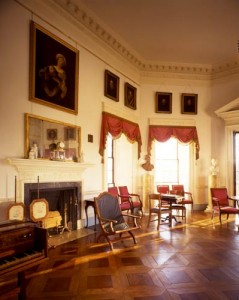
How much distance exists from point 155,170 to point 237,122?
331 cm

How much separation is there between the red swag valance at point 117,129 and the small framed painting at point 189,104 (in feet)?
6.64

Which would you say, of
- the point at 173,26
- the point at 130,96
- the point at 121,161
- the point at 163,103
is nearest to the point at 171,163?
the point at 121,161

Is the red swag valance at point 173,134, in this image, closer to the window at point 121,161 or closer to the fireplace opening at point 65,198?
the window at point 121,161

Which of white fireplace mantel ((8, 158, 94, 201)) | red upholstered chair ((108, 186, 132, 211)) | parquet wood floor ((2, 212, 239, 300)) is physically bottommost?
parquet wood floor ((2, 212, 239, 300))

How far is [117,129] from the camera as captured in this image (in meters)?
8.13

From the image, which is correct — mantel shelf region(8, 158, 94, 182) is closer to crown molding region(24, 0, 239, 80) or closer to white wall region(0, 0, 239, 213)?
white wall region(0, 0, 239, 213)

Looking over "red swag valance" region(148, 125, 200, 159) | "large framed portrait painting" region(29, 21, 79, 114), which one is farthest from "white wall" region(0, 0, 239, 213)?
"red swag valance" region(148, 125, 200, 159)

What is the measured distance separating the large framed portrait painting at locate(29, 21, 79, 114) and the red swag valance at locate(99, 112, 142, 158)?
1.29m

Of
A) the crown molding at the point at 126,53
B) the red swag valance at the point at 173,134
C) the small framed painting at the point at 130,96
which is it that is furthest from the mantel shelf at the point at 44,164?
the red swag valance at the point at 173,134

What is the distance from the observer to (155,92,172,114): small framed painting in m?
9.84

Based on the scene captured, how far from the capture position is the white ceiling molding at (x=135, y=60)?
6434 mm

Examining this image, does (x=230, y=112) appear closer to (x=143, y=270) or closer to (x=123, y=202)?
(x=123, y=202)

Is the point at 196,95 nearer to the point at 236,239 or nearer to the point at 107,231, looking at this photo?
the point at 236,239

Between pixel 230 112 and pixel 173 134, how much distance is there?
6.82 ft
